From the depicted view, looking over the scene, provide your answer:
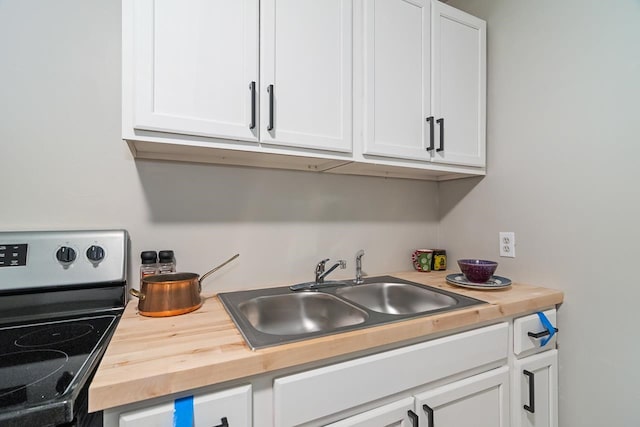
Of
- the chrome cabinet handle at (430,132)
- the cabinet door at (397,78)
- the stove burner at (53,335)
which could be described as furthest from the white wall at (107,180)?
the chrome cabinet handle at (430,132)

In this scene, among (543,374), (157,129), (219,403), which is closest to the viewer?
(219,403)

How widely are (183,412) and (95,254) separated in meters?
0.65

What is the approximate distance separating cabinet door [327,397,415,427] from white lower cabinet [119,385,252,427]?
0.23 meters

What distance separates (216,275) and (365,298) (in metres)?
0.67

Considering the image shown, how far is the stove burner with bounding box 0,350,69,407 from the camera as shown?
1.58 feet

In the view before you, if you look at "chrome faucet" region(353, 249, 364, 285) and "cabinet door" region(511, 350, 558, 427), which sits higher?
"chrome faucet" region(353, 249, 364, 285)

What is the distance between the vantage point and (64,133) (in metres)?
0.99

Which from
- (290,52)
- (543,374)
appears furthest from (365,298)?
(290,52)

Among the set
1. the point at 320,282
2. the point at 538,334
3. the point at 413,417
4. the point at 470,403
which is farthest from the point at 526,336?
the point at 320,282

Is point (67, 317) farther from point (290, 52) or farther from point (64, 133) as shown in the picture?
point (290, 52)

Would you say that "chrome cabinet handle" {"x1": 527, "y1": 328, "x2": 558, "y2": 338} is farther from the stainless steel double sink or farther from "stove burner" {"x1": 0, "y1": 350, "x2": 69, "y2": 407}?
"stove burner" {"x1": 0, "y1": 350, "x2": 69, "y2": 407}

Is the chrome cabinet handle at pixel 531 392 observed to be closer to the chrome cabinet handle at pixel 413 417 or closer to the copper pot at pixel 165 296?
the chrome cabinet handle at pixel 413 417

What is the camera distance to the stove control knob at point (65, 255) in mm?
908

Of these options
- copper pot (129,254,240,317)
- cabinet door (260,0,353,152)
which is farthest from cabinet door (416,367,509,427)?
cabinet door (260,0,353,152)
